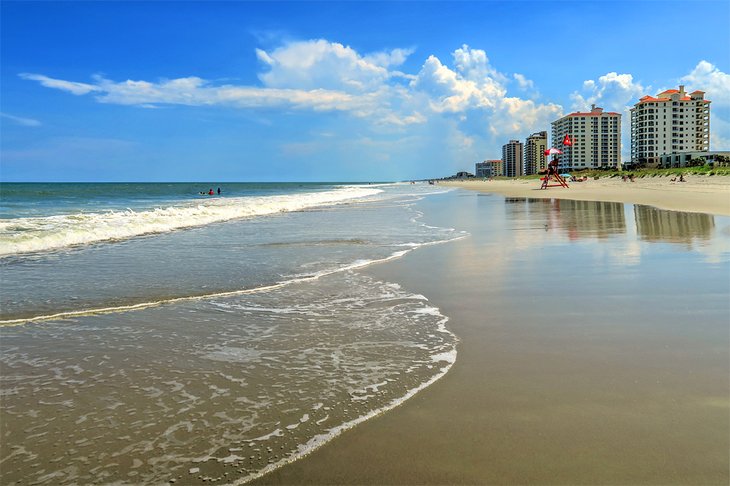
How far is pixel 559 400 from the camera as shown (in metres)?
3.76

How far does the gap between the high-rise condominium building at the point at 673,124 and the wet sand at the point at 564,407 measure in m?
144

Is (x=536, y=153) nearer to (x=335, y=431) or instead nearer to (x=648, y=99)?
(x=648, y=99)

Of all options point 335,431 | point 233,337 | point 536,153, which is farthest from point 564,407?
point 536,153

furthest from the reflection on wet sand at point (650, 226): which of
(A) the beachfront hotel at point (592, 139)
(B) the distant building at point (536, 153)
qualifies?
(B) the distant building at point (536, 153)

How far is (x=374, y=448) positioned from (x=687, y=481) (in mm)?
1762

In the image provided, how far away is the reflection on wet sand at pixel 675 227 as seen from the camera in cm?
1284

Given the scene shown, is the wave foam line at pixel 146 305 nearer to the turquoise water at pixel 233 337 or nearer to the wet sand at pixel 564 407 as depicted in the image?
the turquoise water at pixel 233 337

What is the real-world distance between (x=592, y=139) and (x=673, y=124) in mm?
30929

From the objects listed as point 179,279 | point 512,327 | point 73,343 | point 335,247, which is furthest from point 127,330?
point 335,247

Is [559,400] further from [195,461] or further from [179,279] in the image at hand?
[179,279]

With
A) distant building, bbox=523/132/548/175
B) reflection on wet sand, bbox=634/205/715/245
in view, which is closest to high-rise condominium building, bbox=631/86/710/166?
distant building, bbox=523/132/548/175

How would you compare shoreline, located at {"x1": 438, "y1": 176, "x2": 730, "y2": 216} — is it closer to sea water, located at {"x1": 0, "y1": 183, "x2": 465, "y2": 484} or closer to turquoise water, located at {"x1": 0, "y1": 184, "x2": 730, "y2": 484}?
turquoise water, located at {"x1": 0, "y1": 184, "x2": 730, "y2": 484}

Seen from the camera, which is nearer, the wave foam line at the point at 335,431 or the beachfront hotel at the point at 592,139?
the wave foam line at the point at 335,431

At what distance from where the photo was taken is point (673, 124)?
131875 mm
